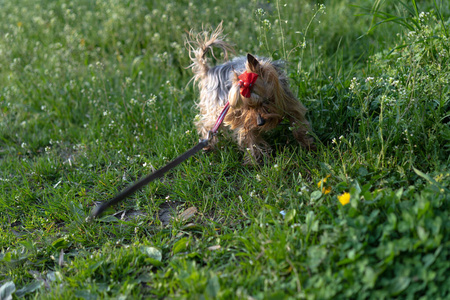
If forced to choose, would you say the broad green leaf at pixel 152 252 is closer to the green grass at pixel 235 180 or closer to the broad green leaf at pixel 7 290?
the green grass at pixel 235 180

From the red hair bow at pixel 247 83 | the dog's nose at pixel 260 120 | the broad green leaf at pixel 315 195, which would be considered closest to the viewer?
the broad green leaf at pixel 315 195

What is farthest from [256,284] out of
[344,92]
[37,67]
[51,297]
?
[37,67]

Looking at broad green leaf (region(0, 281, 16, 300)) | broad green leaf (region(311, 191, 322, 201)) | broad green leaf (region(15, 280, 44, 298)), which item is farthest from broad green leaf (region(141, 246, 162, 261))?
broad green leaf (region(311, 191, 322, 201))

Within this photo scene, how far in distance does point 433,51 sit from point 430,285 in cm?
260

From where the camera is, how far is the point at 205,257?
292 centimetres

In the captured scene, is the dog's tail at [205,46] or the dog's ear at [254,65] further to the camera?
the dog's tail at [205,46]

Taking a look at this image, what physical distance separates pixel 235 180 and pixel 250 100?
2.79ft

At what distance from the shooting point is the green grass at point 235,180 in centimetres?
249

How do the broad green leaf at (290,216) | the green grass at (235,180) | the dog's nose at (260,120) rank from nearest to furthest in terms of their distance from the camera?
the green grass at (235,180) → the broad green leaf at (290,216) → the dog's nose at (260,120)

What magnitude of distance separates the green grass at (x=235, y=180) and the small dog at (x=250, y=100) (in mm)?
220

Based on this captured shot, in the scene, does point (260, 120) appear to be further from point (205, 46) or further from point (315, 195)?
point (205, 46)

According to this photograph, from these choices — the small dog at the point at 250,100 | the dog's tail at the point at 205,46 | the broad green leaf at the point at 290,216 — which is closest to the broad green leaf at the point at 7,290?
the broad green leaf at the point at 290,216

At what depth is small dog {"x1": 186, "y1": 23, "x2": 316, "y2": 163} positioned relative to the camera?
3385 mm

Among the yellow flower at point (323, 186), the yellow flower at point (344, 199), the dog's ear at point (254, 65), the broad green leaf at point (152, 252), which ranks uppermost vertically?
the dog's ear at point (254, 65)
